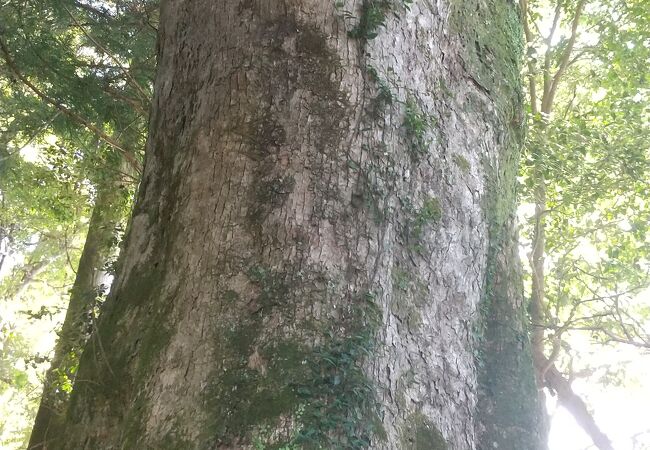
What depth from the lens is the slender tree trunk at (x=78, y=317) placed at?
4008 mm

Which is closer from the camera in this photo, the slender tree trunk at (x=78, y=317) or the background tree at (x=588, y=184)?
the slender tree trunk at (x=78, y=317)

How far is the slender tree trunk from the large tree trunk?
80 cm

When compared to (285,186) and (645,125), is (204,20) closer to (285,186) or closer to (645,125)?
(285,186)

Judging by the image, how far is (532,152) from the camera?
7.20m

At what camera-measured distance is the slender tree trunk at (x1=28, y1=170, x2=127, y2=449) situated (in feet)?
13.1

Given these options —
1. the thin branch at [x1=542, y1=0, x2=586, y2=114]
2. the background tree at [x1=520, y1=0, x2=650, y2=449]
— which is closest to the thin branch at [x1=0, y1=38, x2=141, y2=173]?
the background tree at [x1=520, y1=0, x2=650, y2=449]

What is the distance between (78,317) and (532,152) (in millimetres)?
5177

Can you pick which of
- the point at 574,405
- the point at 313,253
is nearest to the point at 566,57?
the point at 574,405

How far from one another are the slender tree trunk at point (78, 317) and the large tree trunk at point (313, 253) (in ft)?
2.63

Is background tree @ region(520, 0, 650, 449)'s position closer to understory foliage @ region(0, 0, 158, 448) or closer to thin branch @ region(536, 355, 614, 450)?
thin branch @ region(536, 355, 614, 450)

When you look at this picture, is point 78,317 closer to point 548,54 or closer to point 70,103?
point 70,103

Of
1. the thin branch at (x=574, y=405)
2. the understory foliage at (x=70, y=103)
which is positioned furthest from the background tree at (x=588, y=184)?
the understory foliage at (x=70, y=103)

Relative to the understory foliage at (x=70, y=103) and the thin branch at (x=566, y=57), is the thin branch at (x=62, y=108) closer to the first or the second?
the understory foliage at (x=70, y=103)

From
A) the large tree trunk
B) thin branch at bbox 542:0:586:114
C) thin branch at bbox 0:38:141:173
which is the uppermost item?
thin branch at bbox 542:0:586:114
